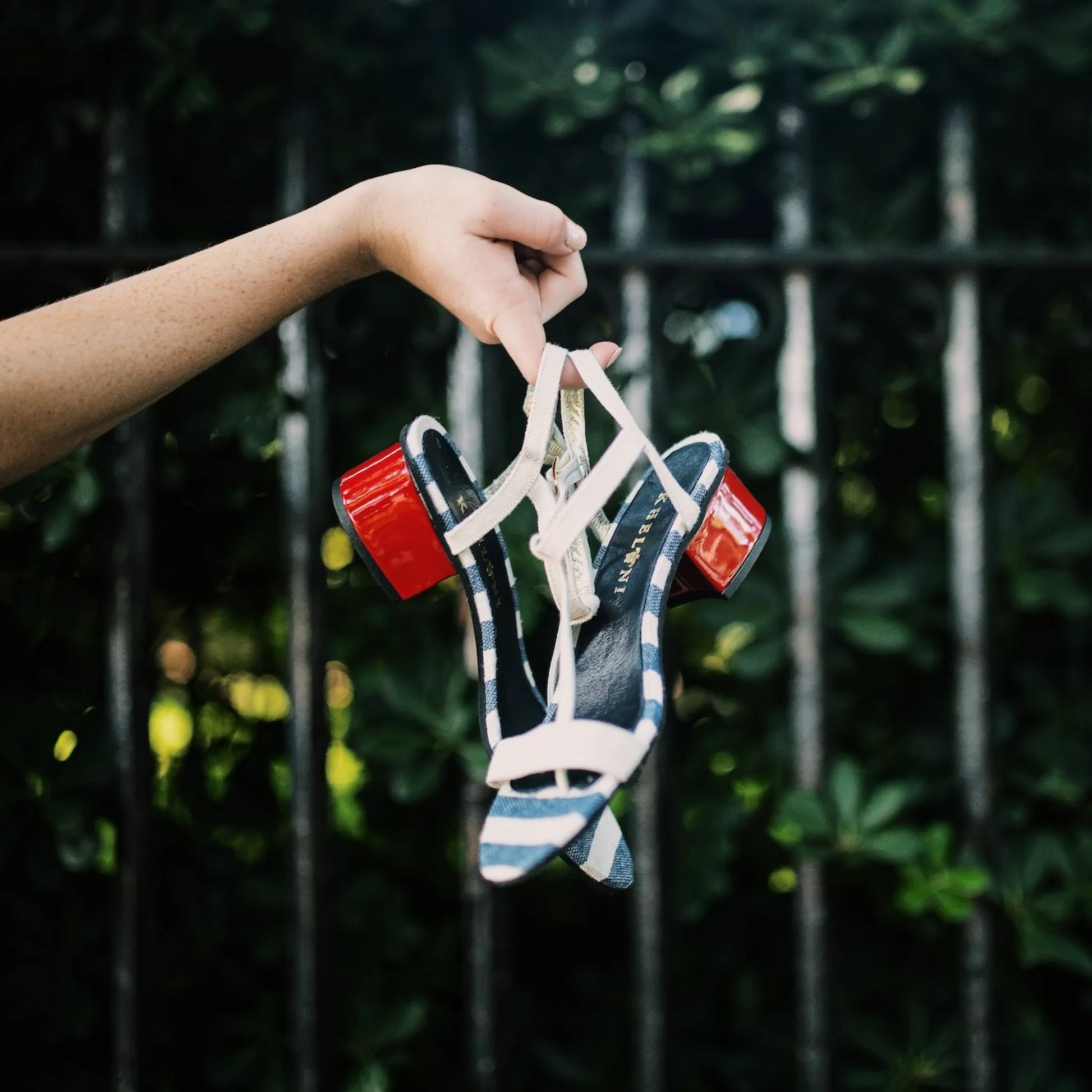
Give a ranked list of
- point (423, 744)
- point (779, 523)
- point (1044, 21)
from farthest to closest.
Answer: point (779, 523), point (1044, 21), point (423, 744)

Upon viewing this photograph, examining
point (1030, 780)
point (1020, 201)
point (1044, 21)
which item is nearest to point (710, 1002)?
point (1030, 780)

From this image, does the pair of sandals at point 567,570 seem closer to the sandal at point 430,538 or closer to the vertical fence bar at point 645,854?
the sandal at point 430,538

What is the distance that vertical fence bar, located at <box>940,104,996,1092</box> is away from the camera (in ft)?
5.88

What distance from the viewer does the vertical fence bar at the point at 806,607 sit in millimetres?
1772

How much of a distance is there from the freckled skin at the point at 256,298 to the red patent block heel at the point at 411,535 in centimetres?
19

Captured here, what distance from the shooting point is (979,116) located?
1.99 meters

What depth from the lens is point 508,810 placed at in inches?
34.4

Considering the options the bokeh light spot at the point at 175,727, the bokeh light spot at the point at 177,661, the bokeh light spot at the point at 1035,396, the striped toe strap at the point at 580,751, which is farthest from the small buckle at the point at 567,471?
the bokeh light spot at the point at 1035,396

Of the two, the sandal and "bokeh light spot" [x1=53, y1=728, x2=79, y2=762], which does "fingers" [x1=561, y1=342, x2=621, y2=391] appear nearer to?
the sandal

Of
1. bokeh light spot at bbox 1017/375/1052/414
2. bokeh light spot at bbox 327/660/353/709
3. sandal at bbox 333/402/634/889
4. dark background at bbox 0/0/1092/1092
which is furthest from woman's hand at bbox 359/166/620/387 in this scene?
bokeh light spot at bbox 1017/375/1052/414

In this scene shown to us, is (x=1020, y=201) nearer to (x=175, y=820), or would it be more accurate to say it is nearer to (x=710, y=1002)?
(x=710, y=1002)

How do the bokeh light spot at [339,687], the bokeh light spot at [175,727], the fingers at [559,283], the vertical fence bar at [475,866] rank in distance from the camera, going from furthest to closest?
the bokeh light spot at [175,727]
the bokeh light spot at [339,687]
the vertical fence bar at [475,866]
the fingers at [559,283]

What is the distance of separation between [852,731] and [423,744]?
87cm

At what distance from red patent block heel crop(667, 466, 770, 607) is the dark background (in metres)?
0.58
